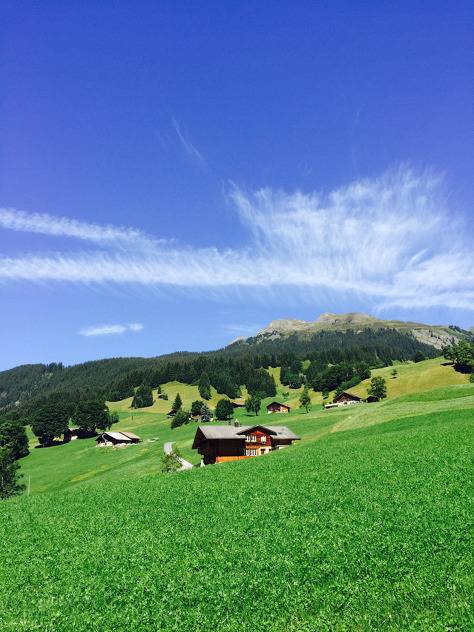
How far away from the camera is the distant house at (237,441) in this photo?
74938 millimetres

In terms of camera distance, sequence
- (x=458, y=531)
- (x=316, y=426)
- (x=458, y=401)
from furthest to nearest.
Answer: (x=316, y=426) < (x=458, y=401) < (x=458, y=531)

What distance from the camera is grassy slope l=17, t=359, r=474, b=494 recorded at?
73100 mm

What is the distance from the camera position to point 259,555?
60.7 feet

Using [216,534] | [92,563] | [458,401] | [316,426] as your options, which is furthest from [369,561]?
[316,426]

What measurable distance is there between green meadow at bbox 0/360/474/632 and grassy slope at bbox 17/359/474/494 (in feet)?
88.6

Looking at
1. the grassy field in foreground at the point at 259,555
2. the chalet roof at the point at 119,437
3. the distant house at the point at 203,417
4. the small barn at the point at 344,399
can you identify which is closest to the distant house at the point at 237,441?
the grassy field in foreground at the point at 259,555

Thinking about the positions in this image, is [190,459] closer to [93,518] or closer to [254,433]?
[254,433]

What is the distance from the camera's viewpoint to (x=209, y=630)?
1373 cm

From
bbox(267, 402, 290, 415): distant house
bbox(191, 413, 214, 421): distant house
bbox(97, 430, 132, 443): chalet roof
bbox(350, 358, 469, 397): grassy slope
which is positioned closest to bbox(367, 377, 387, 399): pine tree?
bbox(350, 358, 469, 397): grassy slope

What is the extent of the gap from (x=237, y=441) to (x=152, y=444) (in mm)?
43536

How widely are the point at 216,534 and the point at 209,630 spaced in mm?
8462

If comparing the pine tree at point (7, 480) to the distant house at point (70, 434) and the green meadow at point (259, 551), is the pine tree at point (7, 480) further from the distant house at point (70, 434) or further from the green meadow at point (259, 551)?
the distant house at point (70, 434)

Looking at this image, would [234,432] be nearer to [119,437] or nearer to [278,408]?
[119,437]

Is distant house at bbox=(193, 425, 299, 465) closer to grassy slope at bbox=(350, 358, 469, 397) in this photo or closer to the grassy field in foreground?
the grassy field in foreground
